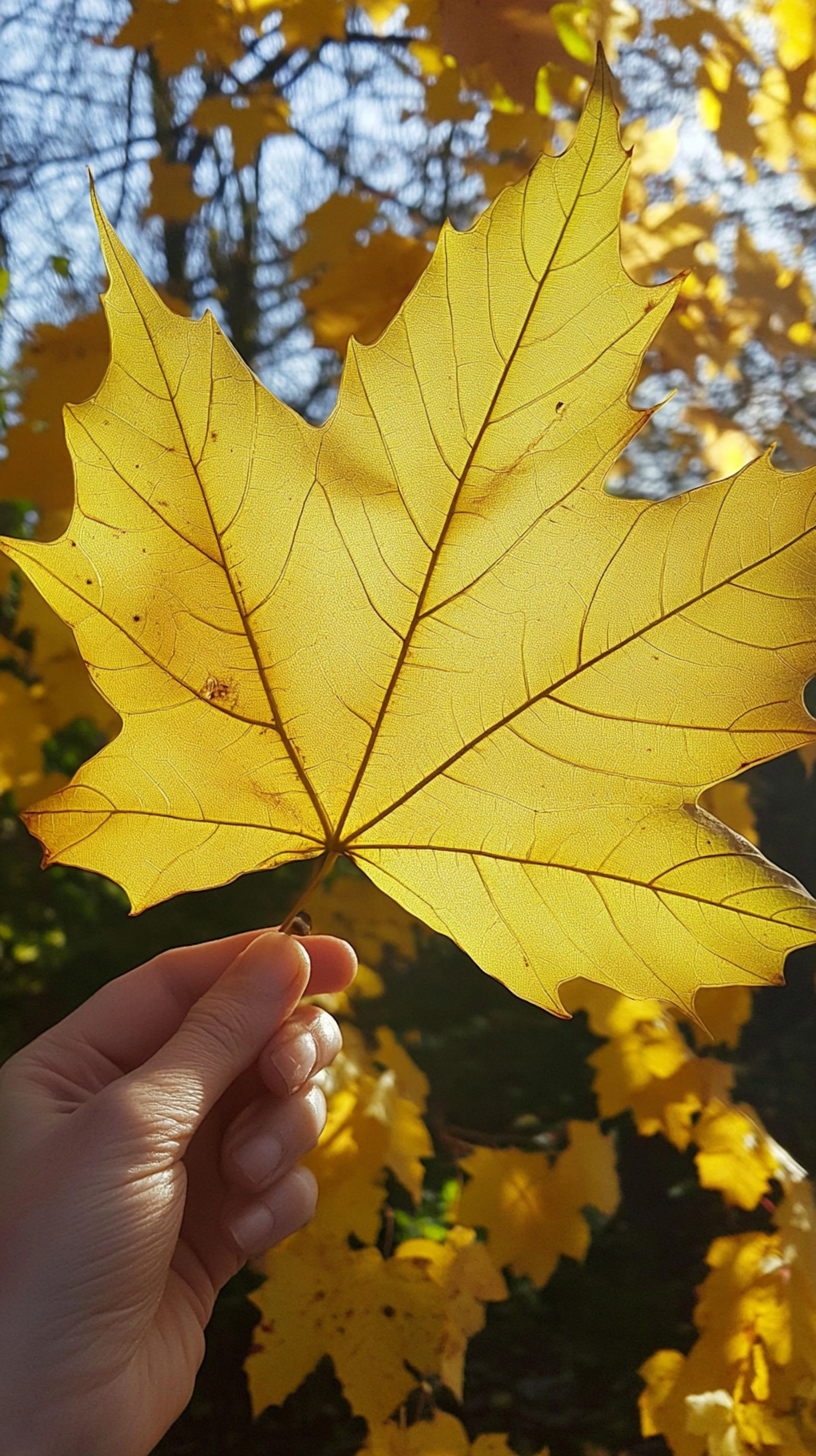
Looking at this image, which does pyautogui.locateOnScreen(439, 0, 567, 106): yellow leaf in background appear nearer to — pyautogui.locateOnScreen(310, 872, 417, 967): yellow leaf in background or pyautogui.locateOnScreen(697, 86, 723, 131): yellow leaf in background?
pyautogui.locateOnScreen(697, 86, 723, 131): yellow leaf in background

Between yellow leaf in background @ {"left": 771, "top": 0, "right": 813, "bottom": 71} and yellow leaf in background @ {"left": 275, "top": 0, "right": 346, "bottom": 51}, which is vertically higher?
yellow leaf in background @ {"left": 771, "top": 0, "right": 813, "bottom": 71}

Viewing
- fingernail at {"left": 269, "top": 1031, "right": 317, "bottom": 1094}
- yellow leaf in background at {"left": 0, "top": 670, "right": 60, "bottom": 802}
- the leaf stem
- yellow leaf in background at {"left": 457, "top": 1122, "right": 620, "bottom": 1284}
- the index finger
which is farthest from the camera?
yellow leaf in background at {"left": 0, "top": 670, "right": 60, "bottom": 802}

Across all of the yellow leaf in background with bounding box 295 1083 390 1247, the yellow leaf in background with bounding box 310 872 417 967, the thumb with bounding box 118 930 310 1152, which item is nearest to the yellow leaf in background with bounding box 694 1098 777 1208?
the yellow leaf in background with bounding box 295 1083 390 1247

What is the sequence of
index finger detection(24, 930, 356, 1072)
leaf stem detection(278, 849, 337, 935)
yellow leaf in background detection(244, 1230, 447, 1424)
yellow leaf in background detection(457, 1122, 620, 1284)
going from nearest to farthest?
1. leaf stem detection(278, 849, 337, 935)
2. index finger detection(24, 930, 356, 1072)
3. yellow leaf in background detection(244, 1230, 447, 1424)
4. yellow leaf in background detection(457, 1122, 620, 1284)

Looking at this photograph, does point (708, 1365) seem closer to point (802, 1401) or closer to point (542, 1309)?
point (802, 1401)

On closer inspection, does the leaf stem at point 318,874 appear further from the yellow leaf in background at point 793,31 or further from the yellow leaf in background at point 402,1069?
the yellow leaf in background at point 793,31

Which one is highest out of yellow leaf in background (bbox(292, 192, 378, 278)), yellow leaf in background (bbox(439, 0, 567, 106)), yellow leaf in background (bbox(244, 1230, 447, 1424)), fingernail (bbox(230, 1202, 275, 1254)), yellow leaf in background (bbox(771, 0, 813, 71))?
yellow leaf in background (bbox(771, 0, 813, 71))

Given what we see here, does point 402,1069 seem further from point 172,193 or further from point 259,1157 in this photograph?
point 172,193

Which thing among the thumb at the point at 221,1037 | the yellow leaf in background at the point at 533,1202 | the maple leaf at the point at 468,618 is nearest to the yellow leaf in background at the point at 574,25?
the maple leaf at the point at 468,618
